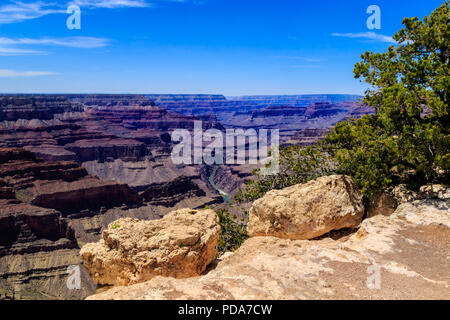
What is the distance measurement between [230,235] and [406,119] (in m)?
10.5

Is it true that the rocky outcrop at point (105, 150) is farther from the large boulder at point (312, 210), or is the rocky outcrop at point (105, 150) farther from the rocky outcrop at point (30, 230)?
the large boulder at point (312, 210)

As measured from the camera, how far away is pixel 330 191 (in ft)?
45.2

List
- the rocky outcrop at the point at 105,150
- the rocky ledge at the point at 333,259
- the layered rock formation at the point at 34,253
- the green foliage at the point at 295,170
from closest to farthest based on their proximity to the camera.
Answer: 1. the rocky ledge at the point at 333,259
2. the green foliage at the point at 295,170
3. the layered rock formation at the point at 34,253
4. the rocky outcrop at the point at 105,150

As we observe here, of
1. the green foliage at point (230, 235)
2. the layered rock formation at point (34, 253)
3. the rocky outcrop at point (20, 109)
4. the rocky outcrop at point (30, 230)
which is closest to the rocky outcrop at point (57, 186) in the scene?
the layered rock formation at point (34, 253)

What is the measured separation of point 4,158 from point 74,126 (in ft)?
254

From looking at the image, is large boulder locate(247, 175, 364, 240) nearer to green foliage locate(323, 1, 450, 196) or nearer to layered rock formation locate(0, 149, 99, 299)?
green foliage locate(323, 1, 450, 196)

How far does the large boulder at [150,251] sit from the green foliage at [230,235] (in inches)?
195

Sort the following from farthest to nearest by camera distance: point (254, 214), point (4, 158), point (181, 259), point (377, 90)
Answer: point (4, 158)
point (377, 90)
point (254, 214)
point (181, 259)

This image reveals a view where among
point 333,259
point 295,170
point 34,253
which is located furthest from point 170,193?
point 333,259

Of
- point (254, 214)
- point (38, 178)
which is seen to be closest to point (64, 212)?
point (38, 178)

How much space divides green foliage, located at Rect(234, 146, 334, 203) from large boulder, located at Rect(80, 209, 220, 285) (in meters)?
5.51

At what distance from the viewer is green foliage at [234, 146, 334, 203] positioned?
1712cm

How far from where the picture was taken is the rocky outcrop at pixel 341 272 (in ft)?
24.8
